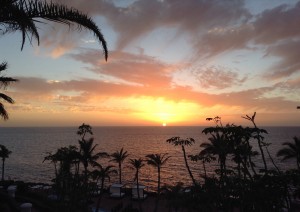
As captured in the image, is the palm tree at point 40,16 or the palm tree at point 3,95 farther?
the palm tree at point 3,95

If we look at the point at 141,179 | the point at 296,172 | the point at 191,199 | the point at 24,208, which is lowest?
the point at 141,179

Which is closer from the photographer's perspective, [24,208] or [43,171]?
[24,208]

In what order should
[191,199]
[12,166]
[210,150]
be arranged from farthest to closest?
[12,166], [210,150], [191,199]

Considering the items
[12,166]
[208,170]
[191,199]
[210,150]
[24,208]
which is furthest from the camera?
[12,166]

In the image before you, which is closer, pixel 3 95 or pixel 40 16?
pixel 40 16

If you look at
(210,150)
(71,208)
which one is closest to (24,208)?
(71,208)

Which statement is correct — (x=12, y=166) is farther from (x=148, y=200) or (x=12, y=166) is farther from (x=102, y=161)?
(x=148, y=200)

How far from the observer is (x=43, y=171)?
87.8 metres

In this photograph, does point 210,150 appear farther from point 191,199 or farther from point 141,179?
point 141,179

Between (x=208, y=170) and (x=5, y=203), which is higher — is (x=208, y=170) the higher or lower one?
the lower one

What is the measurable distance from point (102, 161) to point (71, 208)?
298ft

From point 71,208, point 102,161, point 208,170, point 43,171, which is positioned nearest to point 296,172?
point 71,208

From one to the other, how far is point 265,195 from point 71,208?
35.5 feet

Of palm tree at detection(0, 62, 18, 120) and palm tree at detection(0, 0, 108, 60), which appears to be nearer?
palm tree at detection(0, 0, 108, 60)
